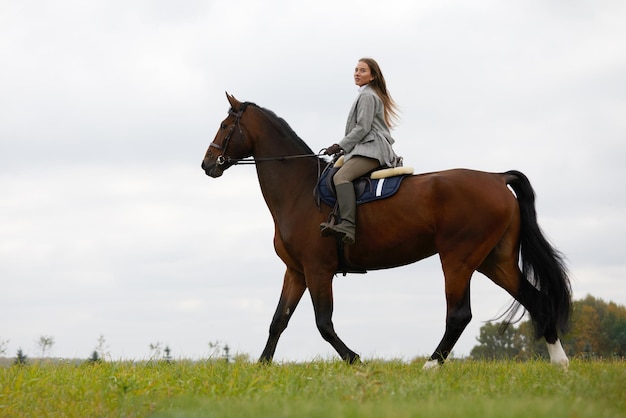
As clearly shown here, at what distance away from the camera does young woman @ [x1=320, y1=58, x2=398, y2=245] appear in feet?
34.1

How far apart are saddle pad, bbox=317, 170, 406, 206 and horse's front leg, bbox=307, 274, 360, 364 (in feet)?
3.69

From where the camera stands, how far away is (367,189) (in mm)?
10648

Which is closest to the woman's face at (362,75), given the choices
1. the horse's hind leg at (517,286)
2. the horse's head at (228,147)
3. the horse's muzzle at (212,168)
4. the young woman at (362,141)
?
the young woman at (362,141)

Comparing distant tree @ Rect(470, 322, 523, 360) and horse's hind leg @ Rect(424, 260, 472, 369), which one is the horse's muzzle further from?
distant tree @ Rect(470, 322, 523, 360)

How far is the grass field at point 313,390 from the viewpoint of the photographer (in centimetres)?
671

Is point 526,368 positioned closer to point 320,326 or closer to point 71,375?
point 320,326

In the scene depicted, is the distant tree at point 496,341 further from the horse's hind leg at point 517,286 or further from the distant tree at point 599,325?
the horse's hind leg at point 517,286

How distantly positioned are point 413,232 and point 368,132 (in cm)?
152

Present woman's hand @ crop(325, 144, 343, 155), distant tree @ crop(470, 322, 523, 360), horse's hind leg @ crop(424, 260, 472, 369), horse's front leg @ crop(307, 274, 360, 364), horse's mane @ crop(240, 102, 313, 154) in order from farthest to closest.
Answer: distant tree @ crop(470, 322, 523, 360)
horse's mane @ crop(240, 102, 313, 154)
woman's hand @ crop(325, 144, 343, 155)
horse's front leg @ crop(307, 274, 360, 364)
horse's hind leg @ crop(424, 260, 472, 369)

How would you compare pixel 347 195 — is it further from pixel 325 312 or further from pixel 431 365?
pixel 431 365

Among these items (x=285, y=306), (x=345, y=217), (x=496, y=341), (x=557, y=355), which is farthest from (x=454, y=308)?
(x=496, y=341)

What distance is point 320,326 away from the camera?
34.1 ft

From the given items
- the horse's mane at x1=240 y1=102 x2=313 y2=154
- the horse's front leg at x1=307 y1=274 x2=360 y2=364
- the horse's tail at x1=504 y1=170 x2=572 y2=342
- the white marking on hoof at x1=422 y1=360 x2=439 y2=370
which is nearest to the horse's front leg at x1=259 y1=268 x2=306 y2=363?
the horse's front leg at x1=307 y1=274 x2=360 y2=364

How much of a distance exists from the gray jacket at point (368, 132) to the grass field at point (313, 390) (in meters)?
2.85
